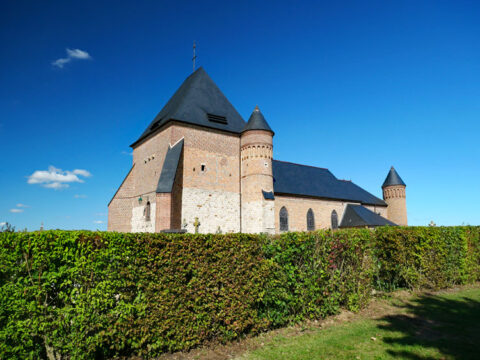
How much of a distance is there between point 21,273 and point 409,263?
36.6 feet

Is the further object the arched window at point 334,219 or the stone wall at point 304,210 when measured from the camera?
the arched window at point 334,219

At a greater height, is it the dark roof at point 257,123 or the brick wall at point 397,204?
the dark roof at point 257,123

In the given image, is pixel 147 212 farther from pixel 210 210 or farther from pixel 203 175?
pixel 203 175

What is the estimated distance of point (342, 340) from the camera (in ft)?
20.2

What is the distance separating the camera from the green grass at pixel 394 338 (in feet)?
17.9

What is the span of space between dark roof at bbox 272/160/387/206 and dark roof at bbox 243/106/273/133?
6.43 meters

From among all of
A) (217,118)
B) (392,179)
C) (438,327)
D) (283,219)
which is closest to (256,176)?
(217,118)

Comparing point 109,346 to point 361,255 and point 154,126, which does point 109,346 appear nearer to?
point 361,255

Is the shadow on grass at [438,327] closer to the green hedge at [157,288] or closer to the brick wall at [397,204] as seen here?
the green hedge at [157,288]

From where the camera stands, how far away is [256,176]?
2252 cm

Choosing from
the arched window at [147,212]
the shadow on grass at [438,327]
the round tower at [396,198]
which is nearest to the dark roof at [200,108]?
the arched window at [147,212]

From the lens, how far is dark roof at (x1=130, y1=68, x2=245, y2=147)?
2211 centimetres

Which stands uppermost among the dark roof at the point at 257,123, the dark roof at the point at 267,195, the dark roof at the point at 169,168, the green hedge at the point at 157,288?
the dark roof at the point at 257,123

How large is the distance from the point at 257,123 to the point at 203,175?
237 inches
